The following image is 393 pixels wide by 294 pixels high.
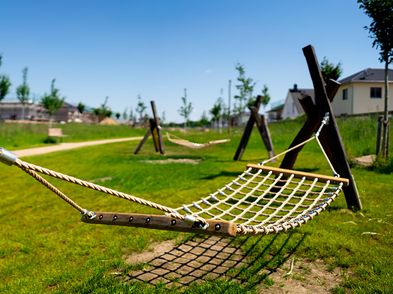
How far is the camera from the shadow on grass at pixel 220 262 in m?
2.94

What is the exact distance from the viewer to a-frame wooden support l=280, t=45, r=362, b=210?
14.3 ft

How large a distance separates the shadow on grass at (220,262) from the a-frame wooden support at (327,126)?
1178 millimetres

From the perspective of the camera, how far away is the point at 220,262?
329 cm

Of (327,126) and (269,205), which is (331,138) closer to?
(327,126)

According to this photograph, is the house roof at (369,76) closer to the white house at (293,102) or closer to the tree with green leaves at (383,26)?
the white house at (293,102)

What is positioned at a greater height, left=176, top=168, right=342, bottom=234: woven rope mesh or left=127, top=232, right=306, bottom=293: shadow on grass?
left=176, top=168, right=342, bottom=234: woven rope mesh

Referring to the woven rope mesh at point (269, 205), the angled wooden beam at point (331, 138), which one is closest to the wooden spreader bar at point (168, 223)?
the woven rope mesh at point (269, 205)

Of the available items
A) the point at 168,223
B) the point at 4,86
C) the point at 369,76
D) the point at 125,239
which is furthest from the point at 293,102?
the point at 168,223

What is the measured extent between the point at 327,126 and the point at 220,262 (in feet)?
7.44

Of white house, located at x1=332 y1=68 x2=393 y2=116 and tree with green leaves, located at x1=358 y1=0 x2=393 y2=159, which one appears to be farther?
white house, located at x1=332 y1=68 x2=393 y2=116

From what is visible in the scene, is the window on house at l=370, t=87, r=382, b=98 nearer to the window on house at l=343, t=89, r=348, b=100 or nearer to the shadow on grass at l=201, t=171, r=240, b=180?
the window on house at l=343, t=89, r=348, b=100

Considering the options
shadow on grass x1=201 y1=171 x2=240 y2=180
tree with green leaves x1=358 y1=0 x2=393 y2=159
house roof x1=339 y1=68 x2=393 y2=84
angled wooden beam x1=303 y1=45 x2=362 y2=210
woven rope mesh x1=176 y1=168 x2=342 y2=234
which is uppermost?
house roof x1=339 y1=68 x2=393 y2=84

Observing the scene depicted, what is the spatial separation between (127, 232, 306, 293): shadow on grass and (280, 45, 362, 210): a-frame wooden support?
118 centimetres

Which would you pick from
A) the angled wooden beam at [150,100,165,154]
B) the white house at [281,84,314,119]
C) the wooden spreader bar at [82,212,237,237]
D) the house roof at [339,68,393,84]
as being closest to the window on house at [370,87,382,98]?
the house roof at [339,68,393,84]
